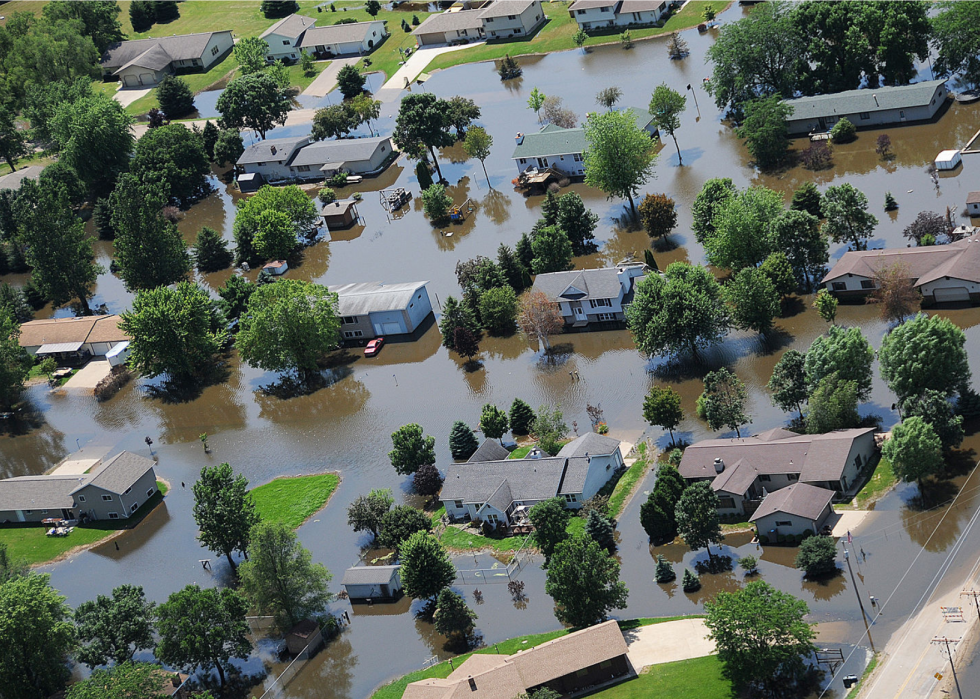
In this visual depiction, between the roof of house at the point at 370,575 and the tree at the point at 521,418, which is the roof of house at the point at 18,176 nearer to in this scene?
the tree at the point at 521,418

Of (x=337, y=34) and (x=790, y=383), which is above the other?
→ (x=337, y=34)

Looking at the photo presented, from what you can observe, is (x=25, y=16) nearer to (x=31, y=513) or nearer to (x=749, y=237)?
(x=31, y=513)

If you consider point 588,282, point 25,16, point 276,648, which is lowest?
point 276,648

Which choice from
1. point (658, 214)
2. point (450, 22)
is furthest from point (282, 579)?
point (450, 22)

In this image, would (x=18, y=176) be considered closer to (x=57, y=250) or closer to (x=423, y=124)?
(x=57, y=250)

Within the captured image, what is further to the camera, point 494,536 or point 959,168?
point 959,168

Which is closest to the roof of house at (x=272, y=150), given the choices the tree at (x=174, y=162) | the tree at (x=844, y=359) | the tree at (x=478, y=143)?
the tree at (x=174, y=162)

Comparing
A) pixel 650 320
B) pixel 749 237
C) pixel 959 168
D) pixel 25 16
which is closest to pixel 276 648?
pixel 650 320
